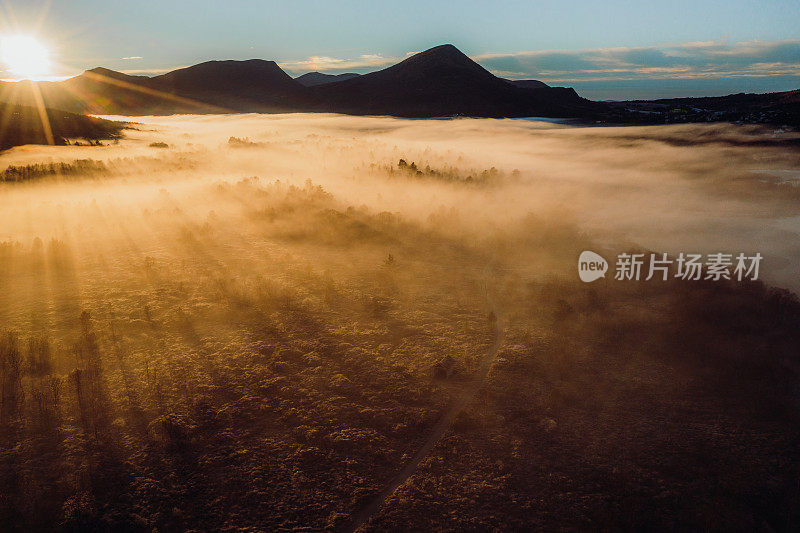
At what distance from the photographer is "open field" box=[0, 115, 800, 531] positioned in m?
7.11

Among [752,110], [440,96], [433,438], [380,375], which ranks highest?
[440,96]

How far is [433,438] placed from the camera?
8.34 meters

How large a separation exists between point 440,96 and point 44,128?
135 m

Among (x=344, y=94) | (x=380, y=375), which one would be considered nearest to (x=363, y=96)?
(x=344, y=94)

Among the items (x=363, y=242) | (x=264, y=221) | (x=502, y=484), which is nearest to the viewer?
(x=502, y=484)

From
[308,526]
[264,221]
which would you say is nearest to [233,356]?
[308,526]

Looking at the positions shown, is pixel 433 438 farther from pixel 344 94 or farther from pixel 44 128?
pixel 344 94

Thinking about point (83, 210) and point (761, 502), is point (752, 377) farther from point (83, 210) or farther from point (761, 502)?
point (83, 210)

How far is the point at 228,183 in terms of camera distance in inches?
1163

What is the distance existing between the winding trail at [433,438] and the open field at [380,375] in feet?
0.17

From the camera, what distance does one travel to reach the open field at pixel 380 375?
7109 mm

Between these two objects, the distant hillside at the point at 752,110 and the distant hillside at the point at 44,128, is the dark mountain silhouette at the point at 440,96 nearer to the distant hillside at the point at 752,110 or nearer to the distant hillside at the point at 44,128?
the distant hillside at the point at 752,110

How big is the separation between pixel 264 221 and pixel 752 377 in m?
20.4

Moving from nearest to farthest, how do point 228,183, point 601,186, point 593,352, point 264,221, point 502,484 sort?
point 502,484 < point 593,352 < point 264,221 < point 228,183 < point 601,186
